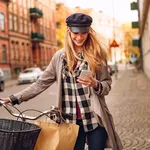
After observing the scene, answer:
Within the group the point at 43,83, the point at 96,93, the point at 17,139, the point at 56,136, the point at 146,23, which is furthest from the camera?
the point at 146,23

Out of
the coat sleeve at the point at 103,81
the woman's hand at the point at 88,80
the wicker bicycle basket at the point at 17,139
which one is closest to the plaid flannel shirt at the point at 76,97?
the coat sleeve at the point at 103,81

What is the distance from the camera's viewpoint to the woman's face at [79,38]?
335 cm

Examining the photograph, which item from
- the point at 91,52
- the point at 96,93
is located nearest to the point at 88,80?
the point at 96,93

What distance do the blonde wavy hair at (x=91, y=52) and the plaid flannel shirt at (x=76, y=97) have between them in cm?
6

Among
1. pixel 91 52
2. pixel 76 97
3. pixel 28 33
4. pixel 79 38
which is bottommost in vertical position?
pixel 76 97

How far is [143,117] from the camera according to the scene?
1012 cm

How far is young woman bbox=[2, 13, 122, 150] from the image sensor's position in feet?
11.0

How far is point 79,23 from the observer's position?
332 cm

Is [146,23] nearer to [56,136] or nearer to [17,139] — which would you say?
[56,136]

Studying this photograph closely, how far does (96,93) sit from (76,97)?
183 mm

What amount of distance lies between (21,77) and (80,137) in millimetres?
31400

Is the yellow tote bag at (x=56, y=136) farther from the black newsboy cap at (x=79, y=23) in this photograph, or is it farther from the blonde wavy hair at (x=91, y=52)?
the black newsboy cap at (x=79, y=23)

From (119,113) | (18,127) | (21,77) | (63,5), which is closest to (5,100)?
(18,127)

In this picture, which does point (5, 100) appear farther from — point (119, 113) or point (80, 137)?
point (119, 113)
